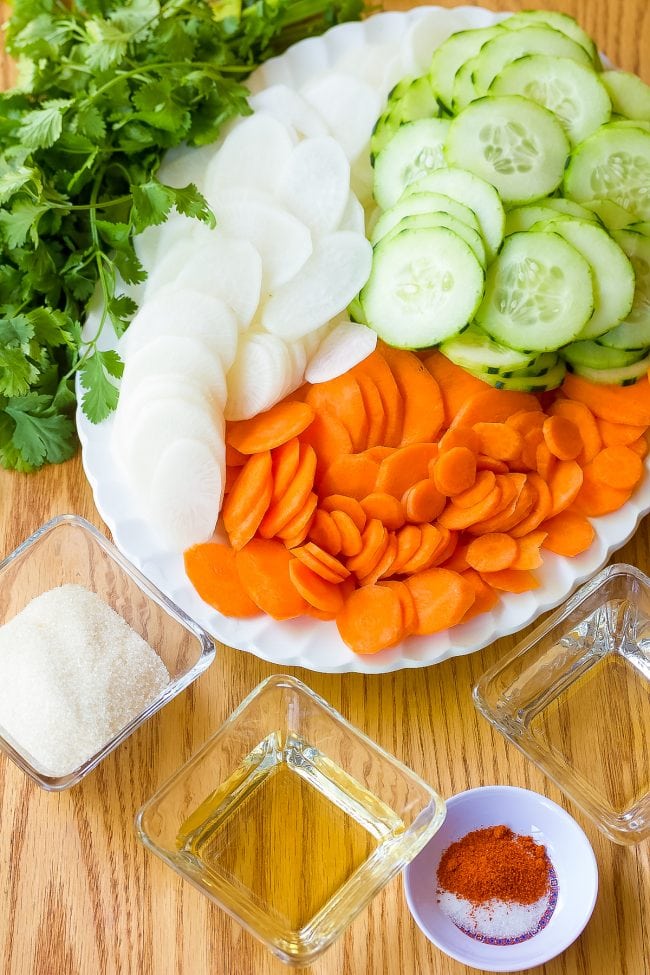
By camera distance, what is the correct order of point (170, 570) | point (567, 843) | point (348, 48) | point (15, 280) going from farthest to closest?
point (348, 48) → point (15, 280) → point (170, 570) → point (567, 843)

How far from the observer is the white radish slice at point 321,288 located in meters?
1.97

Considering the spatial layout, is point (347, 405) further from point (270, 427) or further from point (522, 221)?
point (522, 221)

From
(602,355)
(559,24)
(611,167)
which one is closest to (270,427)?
(602,355)

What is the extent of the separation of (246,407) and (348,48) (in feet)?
2.91

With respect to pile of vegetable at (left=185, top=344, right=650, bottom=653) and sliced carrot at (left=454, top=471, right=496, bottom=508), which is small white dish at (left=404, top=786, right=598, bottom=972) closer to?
pile of vegetable at (left=185, top=344, right=650, bottom=653)

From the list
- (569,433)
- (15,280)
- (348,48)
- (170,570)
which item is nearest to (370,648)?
(170,570)

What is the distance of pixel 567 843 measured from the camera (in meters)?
1.78

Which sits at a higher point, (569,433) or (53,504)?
(569,433)

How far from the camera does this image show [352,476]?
6.30 ft

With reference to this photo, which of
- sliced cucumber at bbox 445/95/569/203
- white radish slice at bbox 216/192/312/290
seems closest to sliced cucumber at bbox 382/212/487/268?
sliced cucumber at bbox 445/95/569/203

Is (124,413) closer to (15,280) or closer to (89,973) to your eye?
(15,280)

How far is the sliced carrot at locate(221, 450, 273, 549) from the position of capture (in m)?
→ 1.88

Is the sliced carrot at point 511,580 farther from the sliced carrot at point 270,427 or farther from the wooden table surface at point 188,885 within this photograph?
the sliced carrot at point 270,427

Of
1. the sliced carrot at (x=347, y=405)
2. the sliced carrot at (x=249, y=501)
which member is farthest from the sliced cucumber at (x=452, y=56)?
the sliced carrot at (x=249, y=501)
